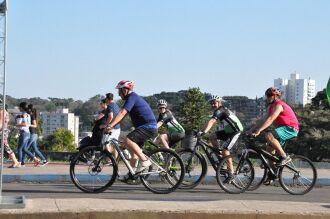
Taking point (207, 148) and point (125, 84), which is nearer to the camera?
point (125, 84)

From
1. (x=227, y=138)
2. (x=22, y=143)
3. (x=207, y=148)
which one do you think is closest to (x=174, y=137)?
(x=207, y=148)

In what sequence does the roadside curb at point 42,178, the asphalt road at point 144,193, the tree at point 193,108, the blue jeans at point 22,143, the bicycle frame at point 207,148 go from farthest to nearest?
1. the tree at point 193,108
2. the blue jeans at point 22,143
3. the roadside curb at point 42,178
4. the bicycle frame at point 207,148
5. the asphalt road at point 144,193

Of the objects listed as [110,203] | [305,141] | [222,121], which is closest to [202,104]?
[305,141]

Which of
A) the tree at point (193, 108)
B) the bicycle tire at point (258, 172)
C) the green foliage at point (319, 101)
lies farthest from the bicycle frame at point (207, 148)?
the green foliage at point (319, 101)

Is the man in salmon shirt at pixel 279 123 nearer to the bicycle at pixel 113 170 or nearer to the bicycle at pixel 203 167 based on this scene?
the bicycle at pixel 203 167

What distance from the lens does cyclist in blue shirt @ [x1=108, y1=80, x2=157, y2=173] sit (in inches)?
411

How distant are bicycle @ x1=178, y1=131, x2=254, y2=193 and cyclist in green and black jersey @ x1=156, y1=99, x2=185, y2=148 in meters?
1.25

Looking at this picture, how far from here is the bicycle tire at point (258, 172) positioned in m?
11.5

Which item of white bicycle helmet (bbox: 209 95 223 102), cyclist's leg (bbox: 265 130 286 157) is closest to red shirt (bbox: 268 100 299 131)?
cyclist's leg (bbox: 265 130 286 157)

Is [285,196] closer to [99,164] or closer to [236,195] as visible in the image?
[236,195]

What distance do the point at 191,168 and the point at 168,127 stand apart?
165cm

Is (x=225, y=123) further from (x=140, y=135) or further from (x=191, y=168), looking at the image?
(x=140, y=135)

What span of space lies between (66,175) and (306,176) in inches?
185

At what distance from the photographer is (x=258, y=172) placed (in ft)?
39.9
